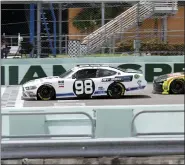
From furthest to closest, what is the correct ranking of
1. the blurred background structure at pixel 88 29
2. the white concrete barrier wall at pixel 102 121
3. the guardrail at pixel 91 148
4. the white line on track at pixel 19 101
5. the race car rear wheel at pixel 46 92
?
the race car rear wheel at pixel 46 92 < the blurred background structure at pixel 88 29 < the white line on track at pixel 19 101 < the white concrete barrier wall at pixel 102 121 < the guardrail at pixel 91 148

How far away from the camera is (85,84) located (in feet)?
31.1

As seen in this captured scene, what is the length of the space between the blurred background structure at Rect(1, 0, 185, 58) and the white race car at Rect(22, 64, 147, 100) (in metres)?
0.35

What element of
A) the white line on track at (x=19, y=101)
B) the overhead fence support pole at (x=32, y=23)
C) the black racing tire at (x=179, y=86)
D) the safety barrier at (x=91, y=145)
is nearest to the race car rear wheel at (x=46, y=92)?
the white line on track at (x=19, y=101)

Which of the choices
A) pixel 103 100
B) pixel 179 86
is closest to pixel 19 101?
pixel 103 100

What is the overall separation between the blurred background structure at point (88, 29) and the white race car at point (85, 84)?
1.15 ft

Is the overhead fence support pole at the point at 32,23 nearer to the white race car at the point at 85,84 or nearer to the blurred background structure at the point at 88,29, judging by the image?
the blurred background structure at the point at 88,29

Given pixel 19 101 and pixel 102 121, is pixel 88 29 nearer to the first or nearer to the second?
pixel 19 101

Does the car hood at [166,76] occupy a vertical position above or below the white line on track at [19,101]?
above

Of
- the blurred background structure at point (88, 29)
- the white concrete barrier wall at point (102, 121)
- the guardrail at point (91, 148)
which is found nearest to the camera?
the guardrail at point (91, 148)

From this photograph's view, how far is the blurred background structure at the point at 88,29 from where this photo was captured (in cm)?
649

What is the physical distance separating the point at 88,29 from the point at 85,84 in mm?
2809

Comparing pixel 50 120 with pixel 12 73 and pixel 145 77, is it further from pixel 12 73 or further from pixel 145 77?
pixel 145 77

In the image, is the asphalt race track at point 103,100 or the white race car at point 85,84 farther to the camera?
the white race car at point 85,84

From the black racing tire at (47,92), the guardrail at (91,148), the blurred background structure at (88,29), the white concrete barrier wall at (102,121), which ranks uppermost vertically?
the blurred background structure at (88,29)
